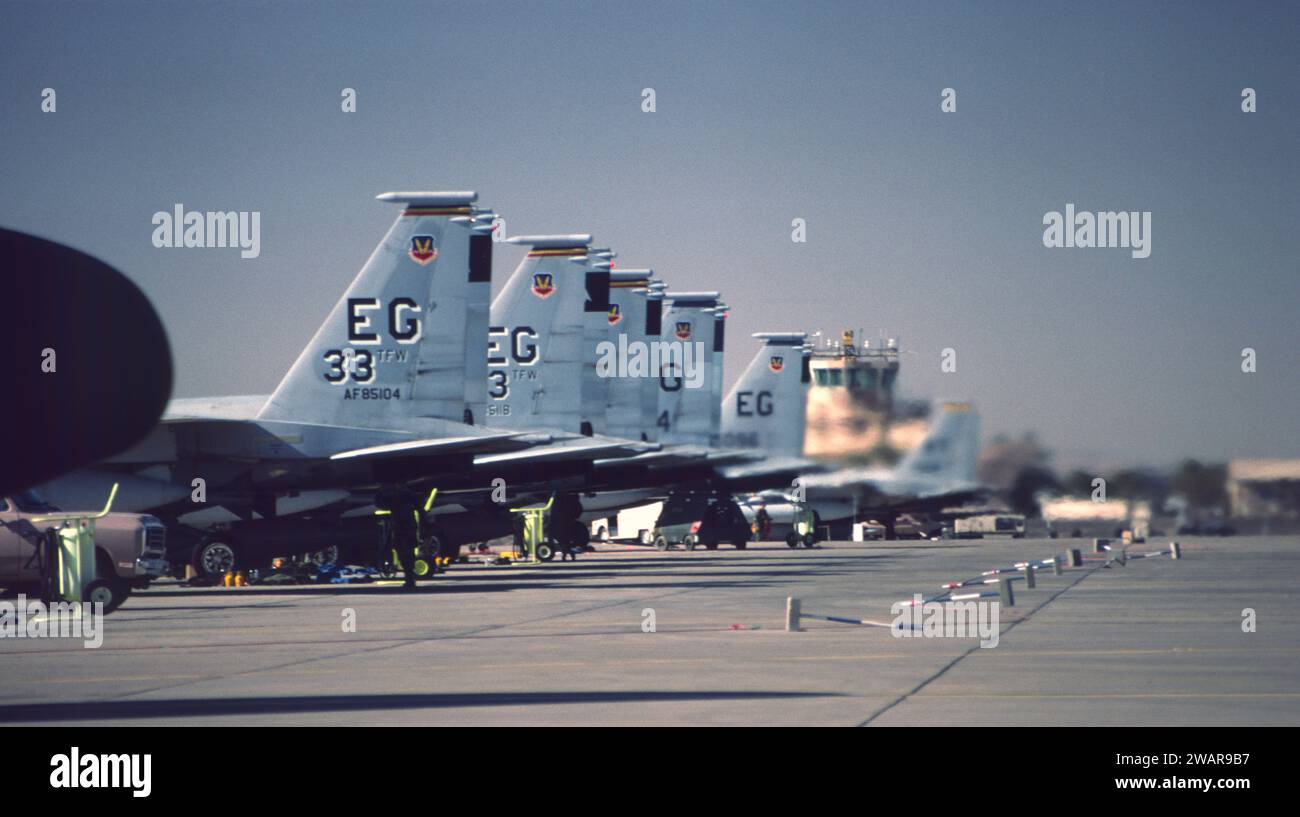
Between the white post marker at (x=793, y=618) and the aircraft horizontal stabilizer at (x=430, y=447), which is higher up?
the aircraft horizontal stabilizer at (x=430, y=447)

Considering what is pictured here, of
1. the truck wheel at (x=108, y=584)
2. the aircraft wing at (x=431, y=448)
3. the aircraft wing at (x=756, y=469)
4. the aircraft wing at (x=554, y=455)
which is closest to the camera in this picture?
the truck wheel at (x=108, y=584)

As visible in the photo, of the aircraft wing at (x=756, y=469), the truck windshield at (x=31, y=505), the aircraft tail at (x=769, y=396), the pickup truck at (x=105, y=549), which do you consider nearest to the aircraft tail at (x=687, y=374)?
the aircraft tail at (x=769, y=396)

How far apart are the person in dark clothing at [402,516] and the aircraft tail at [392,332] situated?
223 centimetres

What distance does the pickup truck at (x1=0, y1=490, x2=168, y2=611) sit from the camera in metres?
27.2

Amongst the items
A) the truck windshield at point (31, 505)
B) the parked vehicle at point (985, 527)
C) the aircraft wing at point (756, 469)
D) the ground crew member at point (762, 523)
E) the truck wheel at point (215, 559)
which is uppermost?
the truck windshield at point (31, 505)

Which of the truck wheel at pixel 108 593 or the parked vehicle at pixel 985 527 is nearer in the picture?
the truck wheel at pixel 108 593

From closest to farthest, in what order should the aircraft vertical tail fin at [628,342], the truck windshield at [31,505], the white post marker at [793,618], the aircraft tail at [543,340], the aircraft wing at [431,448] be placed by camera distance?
the white post marker at [793,618] → the truck windshield at [31,505] → the aircraft wing at [431,448] → the aircraft tail at [543,340] → the aircraft vertical tail fin at [628,342]

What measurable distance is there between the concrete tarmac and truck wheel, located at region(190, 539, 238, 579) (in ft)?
11.6

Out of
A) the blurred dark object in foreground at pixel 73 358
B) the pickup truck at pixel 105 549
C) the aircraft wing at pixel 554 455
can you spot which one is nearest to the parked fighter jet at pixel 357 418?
the aircraft wing at pixel 554 455

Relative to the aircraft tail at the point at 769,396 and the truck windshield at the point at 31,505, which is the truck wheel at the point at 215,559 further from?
the aircraft tail at the point at 769,396

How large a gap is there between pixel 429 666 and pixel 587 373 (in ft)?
139

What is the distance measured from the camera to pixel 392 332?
4006cm

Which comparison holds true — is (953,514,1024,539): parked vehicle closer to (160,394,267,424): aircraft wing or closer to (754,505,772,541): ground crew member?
(754,505,772,541): ground crew member

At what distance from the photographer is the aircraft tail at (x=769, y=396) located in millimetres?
77250
